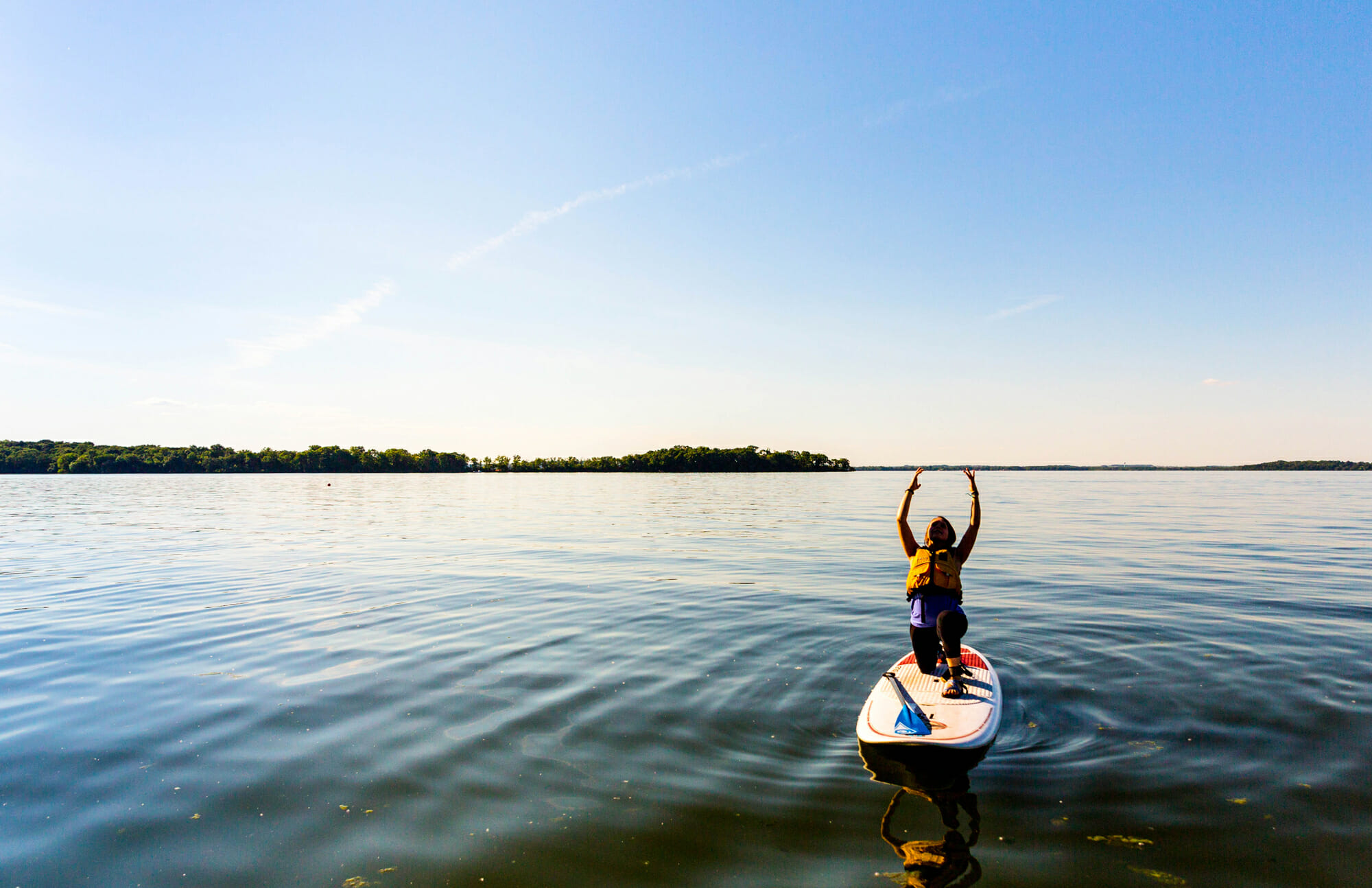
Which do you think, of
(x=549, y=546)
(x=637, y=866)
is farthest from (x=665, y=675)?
(x=549, y=546)

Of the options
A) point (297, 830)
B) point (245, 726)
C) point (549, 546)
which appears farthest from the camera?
point (549, 546)

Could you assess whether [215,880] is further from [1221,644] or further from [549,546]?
[549,546]

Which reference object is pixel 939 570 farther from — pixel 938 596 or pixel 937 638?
pixel 937 638

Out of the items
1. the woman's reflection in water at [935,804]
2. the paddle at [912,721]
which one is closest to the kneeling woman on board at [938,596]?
the paddle at [912,721]

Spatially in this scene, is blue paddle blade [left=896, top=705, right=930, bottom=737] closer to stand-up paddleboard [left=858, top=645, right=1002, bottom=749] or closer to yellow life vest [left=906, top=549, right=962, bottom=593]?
stand-up paddleboard [left=858, top=645, right=1002, bottom=749]

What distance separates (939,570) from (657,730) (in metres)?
4.55

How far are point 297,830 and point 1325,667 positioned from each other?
49.9ft

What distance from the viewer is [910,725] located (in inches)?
303

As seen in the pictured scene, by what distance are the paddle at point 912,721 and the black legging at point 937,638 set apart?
146cm

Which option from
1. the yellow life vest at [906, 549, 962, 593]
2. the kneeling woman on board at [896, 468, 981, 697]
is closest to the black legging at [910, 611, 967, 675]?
the kneeling woman on board at [896, 468, 981, 697]

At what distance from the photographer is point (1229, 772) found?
736cm

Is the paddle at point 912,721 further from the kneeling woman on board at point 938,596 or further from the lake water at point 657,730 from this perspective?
the kneeling woman on board at point 938,596

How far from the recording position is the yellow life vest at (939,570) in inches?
372

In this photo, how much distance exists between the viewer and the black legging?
919 centimetres
